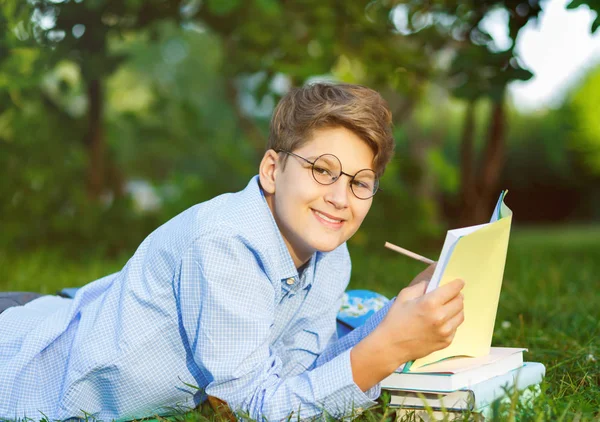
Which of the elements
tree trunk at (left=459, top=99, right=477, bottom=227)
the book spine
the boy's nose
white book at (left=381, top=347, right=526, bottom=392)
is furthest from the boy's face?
tree trunk at (left=459, top=99, right=477, bottom=227)

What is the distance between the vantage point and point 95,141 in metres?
5.70

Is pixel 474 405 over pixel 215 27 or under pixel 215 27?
under

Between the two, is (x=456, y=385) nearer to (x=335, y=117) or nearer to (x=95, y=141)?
(x=335, y=117)

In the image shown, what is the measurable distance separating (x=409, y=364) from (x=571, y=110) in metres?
13.7

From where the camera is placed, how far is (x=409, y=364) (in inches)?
64.7

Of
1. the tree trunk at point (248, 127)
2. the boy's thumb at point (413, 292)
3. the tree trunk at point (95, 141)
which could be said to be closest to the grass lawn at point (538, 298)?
the boy's thumb at point (413, 292)

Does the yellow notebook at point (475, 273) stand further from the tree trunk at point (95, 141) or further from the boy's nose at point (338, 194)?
the tree trunk at point (95, 141)

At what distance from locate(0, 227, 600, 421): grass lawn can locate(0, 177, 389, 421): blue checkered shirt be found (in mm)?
149

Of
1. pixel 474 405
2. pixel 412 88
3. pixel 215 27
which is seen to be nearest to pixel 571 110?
pixel 412 88

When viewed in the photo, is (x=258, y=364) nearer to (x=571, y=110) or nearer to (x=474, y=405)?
(x=474, y=405)

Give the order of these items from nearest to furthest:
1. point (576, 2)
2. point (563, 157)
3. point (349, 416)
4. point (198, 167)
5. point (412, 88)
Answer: point (349, 416) → point (576, 2) → point (412, 88) → point (198, 167) → point (563, 157)

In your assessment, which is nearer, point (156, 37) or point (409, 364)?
point (409, 364)


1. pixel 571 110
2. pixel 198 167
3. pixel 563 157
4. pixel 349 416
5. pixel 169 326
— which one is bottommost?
pixel 349 416

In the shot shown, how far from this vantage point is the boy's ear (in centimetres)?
182
